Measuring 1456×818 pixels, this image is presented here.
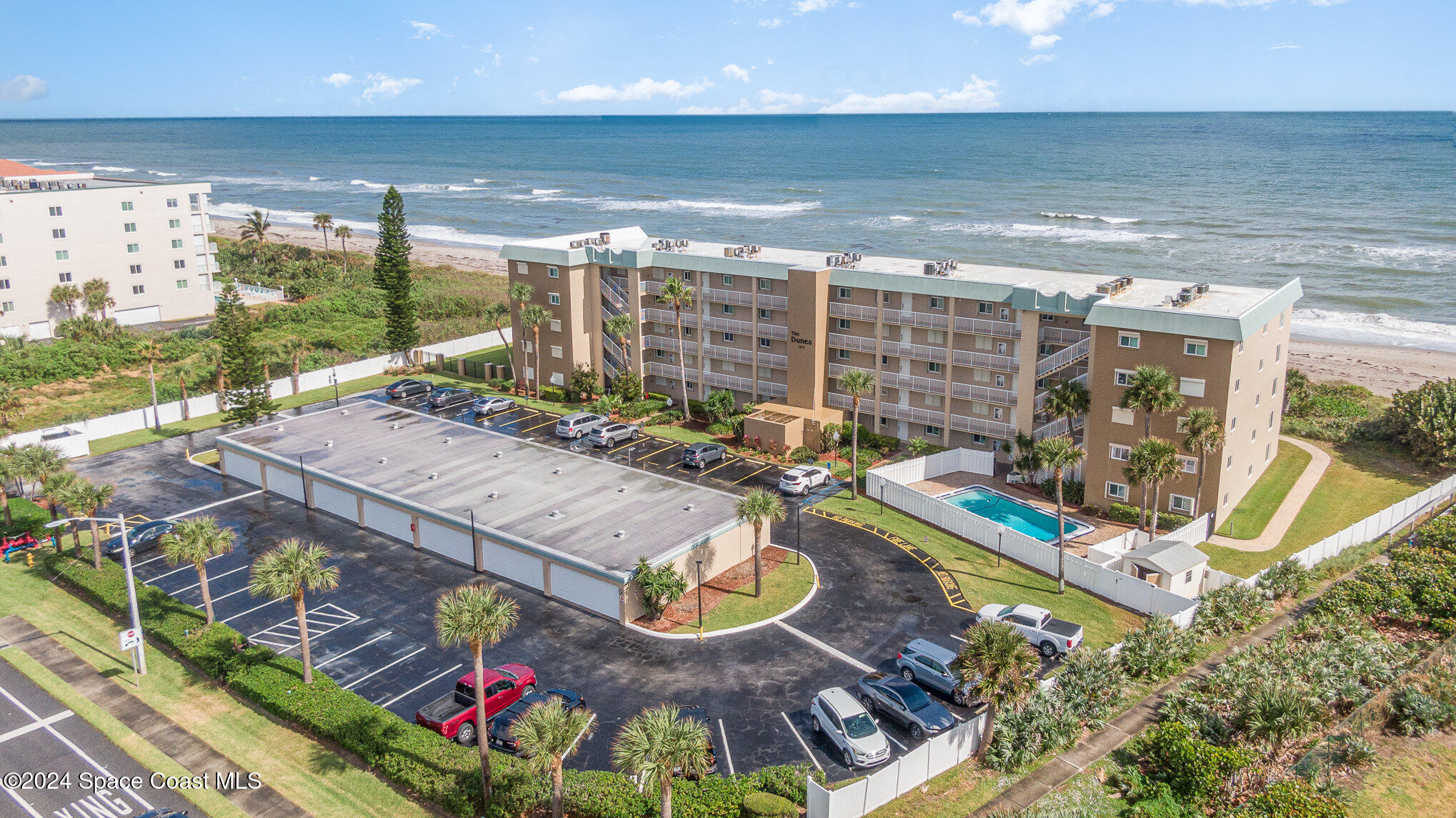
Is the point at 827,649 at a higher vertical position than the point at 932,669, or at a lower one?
lower

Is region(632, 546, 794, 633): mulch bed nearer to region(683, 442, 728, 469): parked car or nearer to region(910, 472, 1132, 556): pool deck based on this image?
region(910, 472, 1132, 556): pool deck

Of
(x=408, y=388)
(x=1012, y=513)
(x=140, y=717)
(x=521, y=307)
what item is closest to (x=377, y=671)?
(x=140, y=717)

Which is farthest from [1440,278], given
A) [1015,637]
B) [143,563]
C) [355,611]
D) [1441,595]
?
[143,563]

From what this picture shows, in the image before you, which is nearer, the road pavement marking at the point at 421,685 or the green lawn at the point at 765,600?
the road pavement marking at the point at 421,685

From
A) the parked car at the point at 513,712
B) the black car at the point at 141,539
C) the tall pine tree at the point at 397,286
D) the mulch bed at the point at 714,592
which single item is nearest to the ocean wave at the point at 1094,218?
the tall pine tree at the point at 397,286

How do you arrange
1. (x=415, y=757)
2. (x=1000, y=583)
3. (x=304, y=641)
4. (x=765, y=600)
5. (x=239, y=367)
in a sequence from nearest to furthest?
(x=415, y=757), (x=304, y=641), (x=765, y=600), (x=1000, y=583), (x=239, y=367)

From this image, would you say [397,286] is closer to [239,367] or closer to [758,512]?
[239,367]

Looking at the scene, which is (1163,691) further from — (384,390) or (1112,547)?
(384,390)

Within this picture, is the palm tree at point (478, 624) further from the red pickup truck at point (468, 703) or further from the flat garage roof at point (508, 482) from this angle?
the flat garage roof at point (508, 482)
